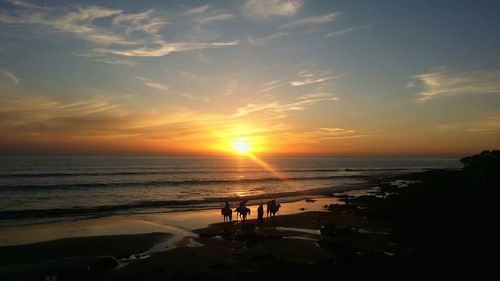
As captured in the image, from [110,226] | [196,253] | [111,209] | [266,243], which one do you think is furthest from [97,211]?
[266,243]

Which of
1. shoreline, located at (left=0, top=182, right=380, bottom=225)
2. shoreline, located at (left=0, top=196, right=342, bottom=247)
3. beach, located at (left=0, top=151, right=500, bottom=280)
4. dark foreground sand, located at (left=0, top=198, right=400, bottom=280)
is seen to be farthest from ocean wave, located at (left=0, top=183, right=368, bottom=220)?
dark foreground sand, located at (left=0, top=198, right=400, bottom=280)

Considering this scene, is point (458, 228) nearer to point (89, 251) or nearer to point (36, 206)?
point (89, 251)

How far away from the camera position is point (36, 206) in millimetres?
38938

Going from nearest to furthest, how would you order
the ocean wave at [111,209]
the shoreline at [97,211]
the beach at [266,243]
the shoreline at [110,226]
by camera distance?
the beach at [266,243] → the shoreline at [110,226] → the shoreline at [97,211] → the ocean wave at [111,209]

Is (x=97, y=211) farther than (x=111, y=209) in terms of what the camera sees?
No

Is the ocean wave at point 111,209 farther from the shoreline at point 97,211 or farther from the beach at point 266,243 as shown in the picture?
the beach at point 266,243

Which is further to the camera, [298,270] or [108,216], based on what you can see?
[108,216]

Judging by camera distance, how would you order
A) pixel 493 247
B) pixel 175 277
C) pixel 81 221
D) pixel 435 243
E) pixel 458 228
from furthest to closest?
pixel 81 221, pixel 458 228, pixel 435 243, pixel 493 247, pixel 175 277

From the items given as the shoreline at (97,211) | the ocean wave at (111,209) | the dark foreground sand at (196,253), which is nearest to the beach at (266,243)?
the dark foreground sand at (196,253)

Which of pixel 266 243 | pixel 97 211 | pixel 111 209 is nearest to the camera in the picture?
pixel 266 243

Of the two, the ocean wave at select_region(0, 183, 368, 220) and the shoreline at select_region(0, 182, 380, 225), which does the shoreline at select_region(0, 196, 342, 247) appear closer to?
the shoreline at select_region(0, 182, 380, 225)

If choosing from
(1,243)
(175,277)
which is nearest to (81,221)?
(1,243)

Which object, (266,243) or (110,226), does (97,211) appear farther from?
(266,243)

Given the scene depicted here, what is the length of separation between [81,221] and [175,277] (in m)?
18.8
